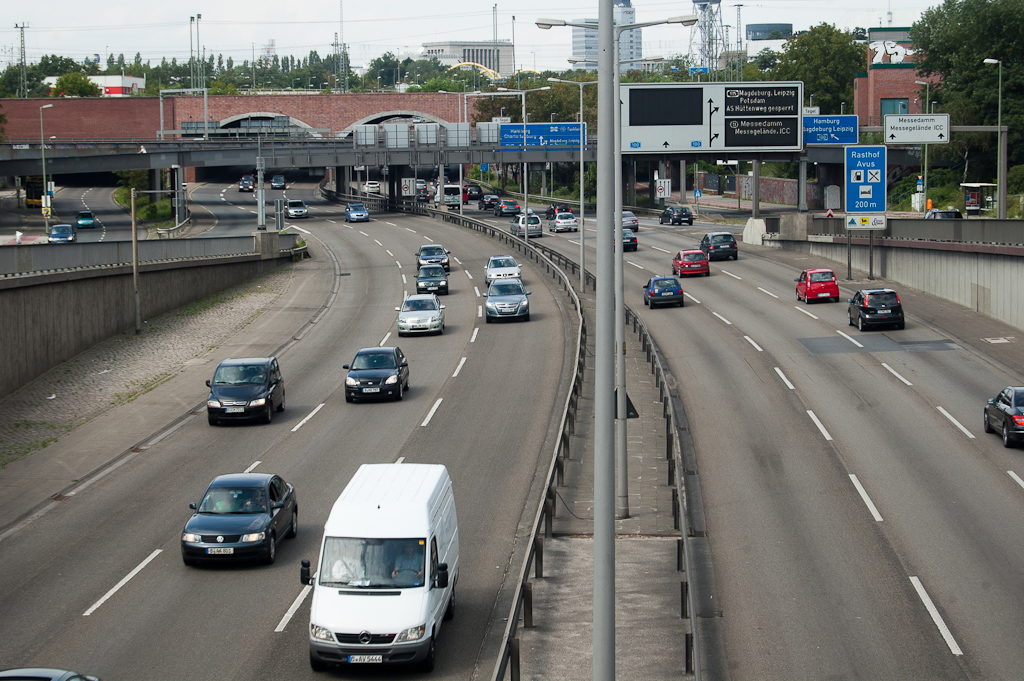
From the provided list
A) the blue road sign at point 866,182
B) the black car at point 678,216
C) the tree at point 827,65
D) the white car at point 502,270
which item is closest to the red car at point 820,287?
the blue road sign at point 866,182

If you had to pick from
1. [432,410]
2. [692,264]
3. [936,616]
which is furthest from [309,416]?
[692,264]

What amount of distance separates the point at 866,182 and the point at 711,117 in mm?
10885

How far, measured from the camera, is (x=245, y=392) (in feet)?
99.9

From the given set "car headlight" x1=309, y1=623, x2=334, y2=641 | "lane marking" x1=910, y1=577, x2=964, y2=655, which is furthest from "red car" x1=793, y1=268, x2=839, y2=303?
"car headlight" x1=309, y1=623, x2=334, y2=641

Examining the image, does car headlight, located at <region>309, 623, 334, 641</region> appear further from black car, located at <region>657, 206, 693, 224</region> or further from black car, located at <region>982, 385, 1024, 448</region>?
black car, located at <region>657, 206, 693, 224</region>

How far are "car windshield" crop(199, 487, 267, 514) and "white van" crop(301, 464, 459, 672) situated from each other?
3.50m

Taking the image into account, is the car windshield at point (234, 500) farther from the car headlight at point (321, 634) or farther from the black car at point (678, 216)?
the black car at point (678, 216)

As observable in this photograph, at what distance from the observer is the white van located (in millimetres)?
14219

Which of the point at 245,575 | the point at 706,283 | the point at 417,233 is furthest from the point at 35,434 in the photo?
the point at 417,233

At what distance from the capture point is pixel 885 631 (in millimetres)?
15812

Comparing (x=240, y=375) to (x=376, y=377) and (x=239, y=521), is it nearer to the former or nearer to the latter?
(x=376, y=377)

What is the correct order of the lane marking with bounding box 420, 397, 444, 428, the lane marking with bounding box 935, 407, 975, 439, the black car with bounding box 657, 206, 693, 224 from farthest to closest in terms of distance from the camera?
the black car with bounding box 657, 206, 693, 224 < the lane marking with bounding box 420, 397, 444, 428 < the lane marking with bounding box 935, 407, 975, 439

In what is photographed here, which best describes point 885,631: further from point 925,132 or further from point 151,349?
point 925,132

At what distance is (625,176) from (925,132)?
51895 millimetres
